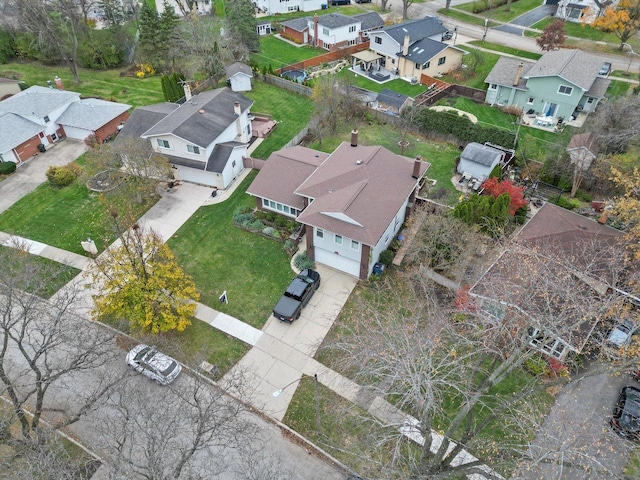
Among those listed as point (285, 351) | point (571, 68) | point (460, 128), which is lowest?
point (285, 351)

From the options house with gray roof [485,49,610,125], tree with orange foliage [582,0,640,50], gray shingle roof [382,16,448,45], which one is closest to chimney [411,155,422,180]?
house with gray roof [485,49,610,125]

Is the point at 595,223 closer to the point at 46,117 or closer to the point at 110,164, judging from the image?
the point at 110,164

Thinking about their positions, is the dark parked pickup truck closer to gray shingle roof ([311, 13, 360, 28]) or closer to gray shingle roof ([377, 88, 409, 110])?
gray shingle roof ([377, 88, 409, 110])

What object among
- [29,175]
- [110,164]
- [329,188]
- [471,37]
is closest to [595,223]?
[329,188]

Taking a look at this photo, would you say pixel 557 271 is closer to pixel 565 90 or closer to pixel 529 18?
pixel 565 90

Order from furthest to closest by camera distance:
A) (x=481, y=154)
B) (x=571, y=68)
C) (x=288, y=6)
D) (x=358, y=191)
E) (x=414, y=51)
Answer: (x=288, y=6) < (x=414, y=51) < (x=571, y=68) < (x=481, y=154) < (x=358, y=191)

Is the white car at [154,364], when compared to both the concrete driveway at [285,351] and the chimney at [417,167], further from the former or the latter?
the chimney at [417,167]

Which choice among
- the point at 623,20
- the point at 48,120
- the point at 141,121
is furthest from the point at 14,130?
the point at 623,20

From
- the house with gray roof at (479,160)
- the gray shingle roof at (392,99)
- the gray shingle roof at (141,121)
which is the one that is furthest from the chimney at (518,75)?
the gray shingle roof at (141,121)
